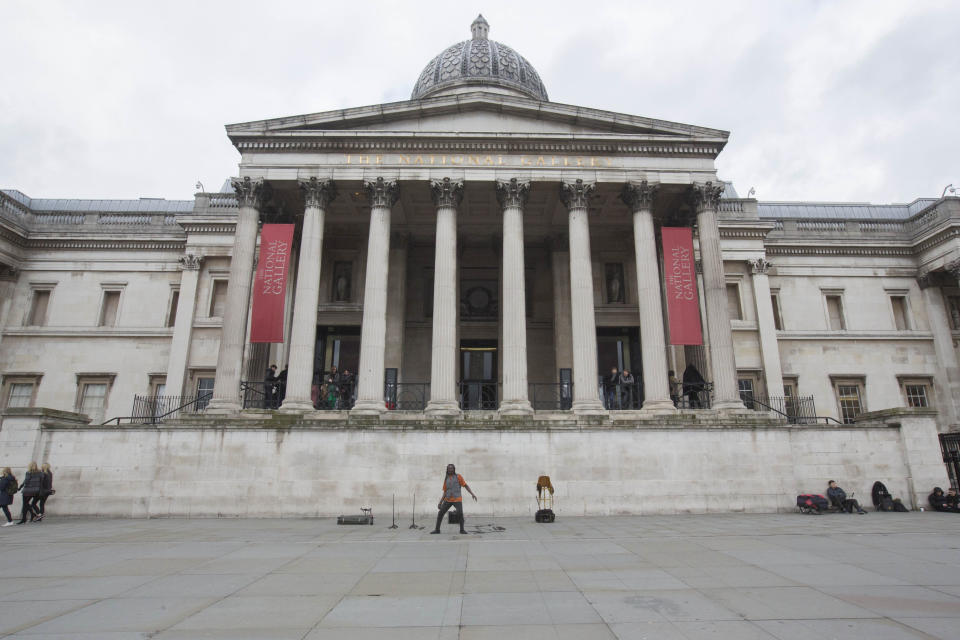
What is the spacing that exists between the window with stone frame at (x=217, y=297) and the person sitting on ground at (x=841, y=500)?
28.0 metres

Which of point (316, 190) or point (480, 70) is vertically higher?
point (480, 70)

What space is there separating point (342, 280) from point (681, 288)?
15.6m

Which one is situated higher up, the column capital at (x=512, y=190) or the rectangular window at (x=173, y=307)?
the column capital at (x=512, y=190)

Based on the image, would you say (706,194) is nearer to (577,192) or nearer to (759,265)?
(577,192)

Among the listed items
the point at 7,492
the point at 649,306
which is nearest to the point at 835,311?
the point at 649,306

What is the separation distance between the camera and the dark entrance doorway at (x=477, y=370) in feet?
86.2

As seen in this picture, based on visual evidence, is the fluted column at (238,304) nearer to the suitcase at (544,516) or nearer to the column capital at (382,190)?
the column capital at (382,190)

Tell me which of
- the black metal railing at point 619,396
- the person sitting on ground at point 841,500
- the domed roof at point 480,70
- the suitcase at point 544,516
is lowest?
the suitcase at point 544,516

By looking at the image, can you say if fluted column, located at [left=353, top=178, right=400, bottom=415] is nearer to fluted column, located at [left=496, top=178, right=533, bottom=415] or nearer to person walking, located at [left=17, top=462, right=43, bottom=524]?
fluted column, located at [left=496, top=178, right=533, bottom=415]

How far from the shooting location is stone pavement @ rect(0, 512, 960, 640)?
18.0ft

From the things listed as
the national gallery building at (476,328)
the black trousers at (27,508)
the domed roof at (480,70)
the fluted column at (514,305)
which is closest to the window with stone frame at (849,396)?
the national gallery building at (476,328)

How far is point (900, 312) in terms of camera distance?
32219 mm

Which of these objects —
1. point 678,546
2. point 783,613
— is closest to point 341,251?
point 678,546

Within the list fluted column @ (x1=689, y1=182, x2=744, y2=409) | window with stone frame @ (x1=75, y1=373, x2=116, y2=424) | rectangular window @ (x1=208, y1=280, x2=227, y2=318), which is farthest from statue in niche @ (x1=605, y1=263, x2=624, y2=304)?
window with stone frame @ (x1=75, y1=373, x2=116, y2=424)
